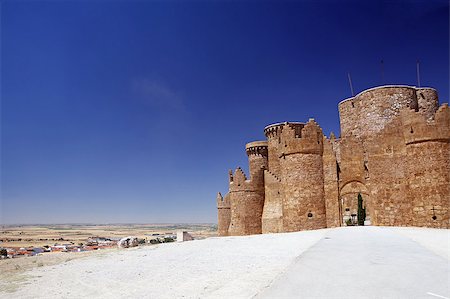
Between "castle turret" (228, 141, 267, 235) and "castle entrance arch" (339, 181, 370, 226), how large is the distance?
27.5ft

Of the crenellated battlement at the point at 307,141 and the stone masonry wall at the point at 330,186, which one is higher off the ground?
the crenellated battlement at the point at 307,141

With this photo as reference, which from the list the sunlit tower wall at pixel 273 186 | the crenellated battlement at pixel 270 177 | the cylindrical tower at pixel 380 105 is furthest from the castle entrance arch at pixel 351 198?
the crenellated battlement at pixel 270 177

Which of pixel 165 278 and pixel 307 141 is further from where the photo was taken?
pixel 307 141

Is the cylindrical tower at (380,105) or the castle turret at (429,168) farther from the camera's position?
the cylindrical tower at (380,105)

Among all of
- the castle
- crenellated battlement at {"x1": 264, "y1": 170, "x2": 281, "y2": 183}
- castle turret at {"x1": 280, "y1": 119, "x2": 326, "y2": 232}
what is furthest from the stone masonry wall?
crenellated battlement at {"x1": 264, "y1": 170, "x2": 281, "y2": 183}

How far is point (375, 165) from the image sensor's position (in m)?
20.9

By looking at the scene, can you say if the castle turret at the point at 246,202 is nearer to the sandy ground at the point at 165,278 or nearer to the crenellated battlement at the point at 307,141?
the crenellated battlement at the point at 307,141

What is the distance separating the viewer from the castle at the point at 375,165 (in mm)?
18703

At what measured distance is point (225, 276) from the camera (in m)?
7.79

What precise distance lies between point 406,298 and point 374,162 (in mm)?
16902

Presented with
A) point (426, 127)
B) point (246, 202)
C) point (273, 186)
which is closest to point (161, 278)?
point (426, 127)

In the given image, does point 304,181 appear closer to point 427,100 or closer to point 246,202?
point 246,202

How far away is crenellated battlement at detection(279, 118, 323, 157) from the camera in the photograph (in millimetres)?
22672

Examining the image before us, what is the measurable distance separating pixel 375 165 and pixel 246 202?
11555mm
